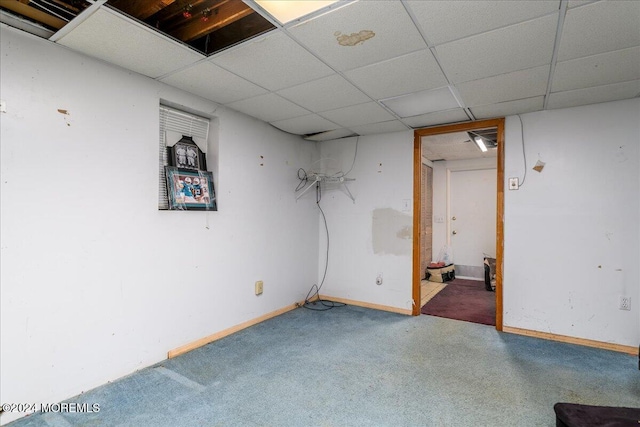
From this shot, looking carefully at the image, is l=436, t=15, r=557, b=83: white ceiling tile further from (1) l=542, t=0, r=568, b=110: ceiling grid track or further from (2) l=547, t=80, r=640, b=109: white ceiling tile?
(2) l=547, t=80, r=640, b=109: white ceiling tile

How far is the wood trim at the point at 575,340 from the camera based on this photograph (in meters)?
2.83

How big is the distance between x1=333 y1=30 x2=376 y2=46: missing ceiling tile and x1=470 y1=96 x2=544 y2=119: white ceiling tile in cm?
169

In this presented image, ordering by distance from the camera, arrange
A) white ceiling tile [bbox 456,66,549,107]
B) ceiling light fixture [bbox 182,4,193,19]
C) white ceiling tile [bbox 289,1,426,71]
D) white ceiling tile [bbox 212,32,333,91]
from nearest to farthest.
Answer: white ceiling tile [bbox 289,1,426,71] → ceiling light fixture [bbox 182,4,193,19] → white ceiling tile [bbox 212,32,333,91] → white ceiling tile [bbox 456,66,549,107]

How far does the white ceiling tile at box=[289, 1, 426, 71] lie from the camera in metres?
1.68

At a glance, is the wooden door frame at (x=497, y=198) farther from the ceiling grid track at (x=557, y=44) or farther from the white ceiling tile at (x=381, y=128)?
the ceiling grid track at (x=557, y=44)

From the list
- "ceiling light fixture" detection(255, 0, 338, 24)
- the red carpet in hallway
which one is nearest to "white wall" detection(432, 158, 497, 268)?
the red carpet in hallway

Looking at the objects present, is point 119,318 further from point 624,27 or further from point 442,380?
point 624,27

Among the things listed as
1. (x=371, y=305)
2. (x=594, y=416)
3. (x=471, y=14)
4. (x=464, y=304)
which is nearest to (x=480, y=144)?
(x=464, y=304)

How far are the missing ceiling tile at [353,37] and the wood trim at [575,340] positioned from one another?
10.4 feet

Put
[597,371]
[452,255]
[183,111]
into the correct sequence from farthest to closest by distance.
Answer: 1. [452,255]
2. [183,111]
3. [597,371]

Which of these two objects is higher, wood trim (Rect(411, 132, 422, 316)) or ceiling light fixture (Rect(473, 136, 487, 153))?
ceiling light fixture (Rect(473, 136, 487, 153))

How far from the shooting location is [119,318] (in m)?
2.34

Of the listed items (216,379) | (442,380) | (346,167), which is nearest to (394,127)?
(346,167)

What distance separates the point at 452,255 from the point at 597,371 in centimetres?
405
